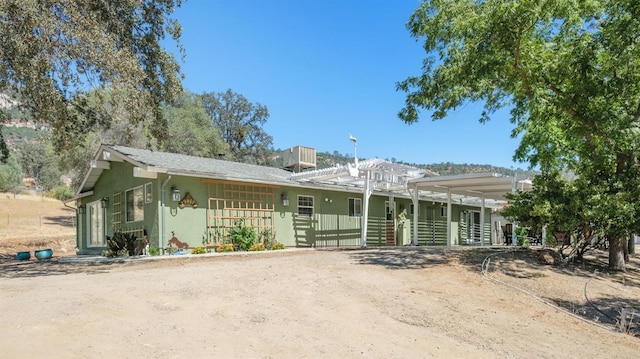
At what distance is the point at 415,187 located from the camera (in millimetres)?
16703

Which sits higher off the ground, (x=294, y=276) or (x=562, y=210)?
(x=562, y=210)

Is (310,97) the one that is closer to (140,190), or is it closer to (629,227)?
(140,190)

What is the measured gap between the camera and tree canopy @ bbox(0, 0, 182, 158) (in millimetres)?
8375

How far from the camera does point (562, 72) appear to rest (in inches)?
374

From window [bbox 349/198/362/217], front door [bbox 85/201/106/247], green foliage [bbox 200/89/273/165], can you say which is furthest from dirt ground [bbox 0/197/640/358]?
green foliage [bbox 200/89/273/165]

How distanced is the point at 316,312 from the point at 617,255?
29.9ft

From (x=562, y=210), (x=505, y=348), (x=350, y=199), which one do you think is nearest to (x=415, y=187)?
(x=350, y=199)

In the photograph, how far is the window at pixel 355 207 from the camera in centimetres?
1845

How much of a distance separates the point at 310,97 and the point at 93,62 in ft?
50.4

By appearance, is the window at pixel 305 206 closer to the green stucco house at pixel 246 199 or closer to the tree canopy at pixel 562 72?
the green stucco house at pixel 246 199

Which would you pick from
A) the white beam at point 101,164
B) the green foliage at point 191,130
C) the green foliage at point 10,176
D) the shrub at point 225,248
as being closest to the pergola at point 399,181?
the shrub at point 225,248

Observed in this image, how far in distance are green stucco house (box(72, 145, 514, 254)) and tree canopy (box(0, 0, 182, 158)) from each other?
2540mm

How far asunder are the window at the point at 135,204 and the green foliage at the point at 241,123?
95.6 ft

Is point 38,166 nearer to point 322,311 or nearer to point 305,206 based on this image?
point 305,206
